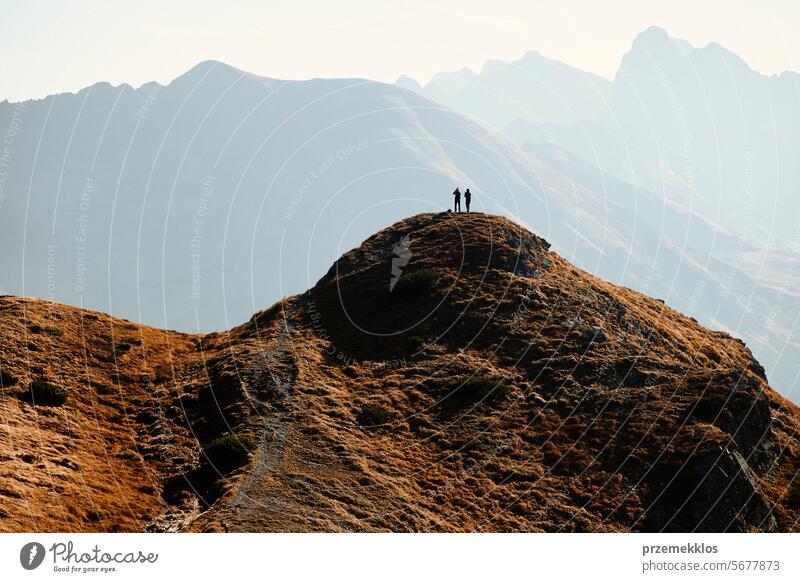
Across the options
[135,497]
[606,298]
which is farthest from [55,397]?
[606,298]

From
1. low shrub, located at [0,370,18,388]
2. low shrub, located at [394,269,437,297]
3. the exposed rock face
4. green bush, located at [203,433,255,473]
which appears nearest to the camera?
the exposed rock face

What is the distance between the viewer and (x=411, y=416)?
60.7 meters

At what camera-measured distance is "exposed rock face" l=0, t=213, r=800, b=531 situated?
1913 inches

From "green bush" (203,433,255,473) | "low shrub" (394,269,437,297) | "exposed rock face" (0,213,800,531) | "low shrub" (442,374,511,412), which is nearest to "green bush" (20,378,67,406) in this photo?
"exposed rock face" (0,213,800,531)

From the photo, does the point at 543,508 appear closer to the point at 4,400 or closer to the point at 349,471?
the point at 349,471

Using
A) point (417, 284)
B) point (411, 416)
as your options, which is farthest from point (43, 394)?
point (417, 284)

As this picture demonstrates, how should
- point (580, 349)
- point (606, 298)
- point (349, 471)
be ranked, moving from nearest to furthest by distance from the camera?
1. point (349, 471)
2. point (580, 349)
3. point (606, 298)

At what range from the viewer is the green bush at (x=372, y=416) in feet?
193

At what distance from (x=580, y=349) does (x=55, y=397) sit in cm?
4269

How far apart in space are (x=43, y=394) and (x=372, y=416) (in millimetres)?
24127

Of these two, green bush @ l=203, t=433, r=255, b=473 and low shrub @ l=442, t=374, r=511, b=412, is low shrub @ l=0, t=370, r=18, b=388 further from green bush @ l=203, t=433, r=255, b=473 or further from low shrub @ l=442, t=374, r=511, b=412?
low shrub @ l=442, t=374, r=511, b=412

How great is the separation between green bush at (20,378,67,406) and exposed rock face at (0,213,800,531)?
0.85 meters

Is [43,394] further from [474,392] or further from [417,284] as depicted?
[417,284]

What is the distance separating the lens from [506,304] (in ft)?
239
